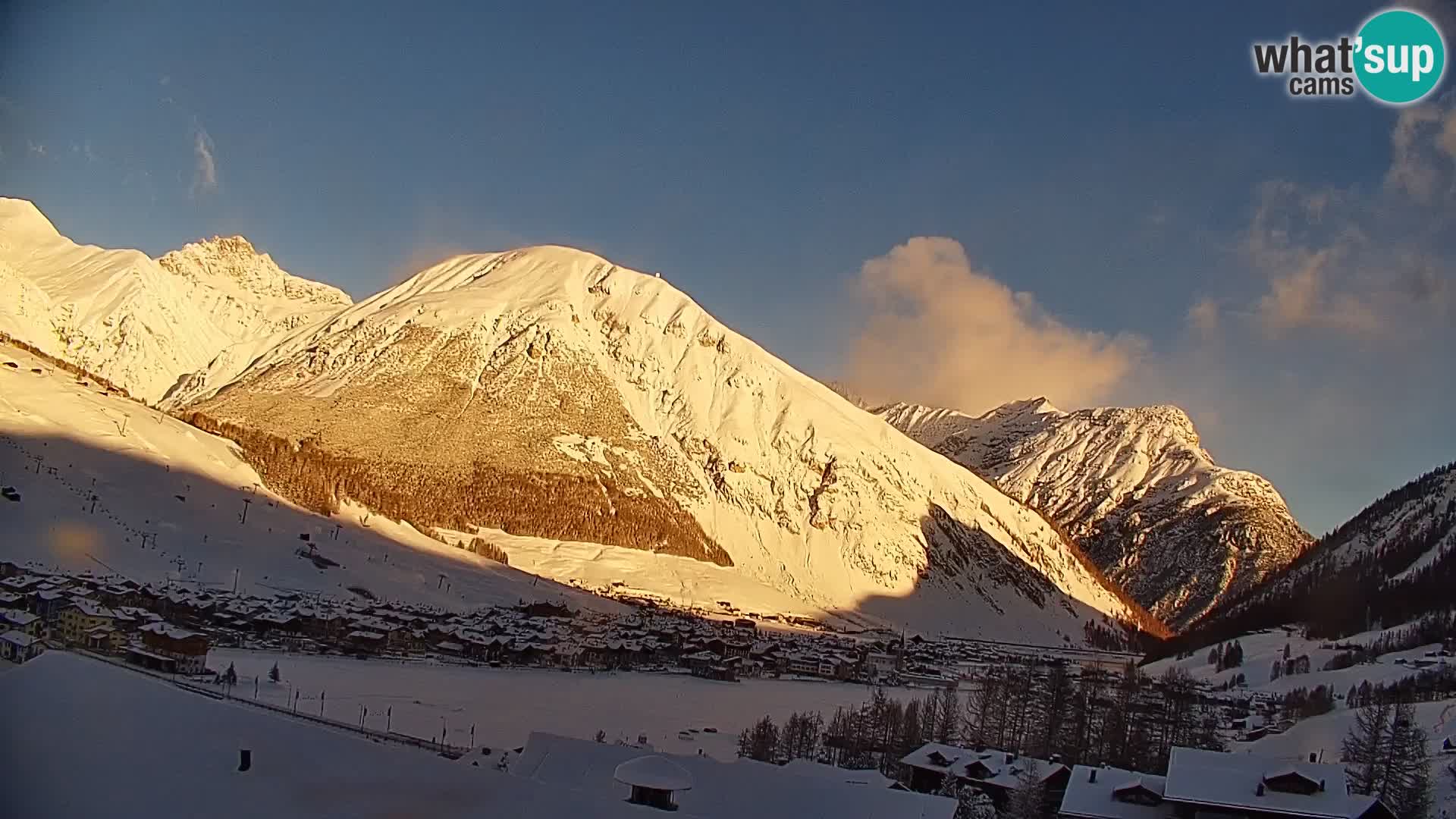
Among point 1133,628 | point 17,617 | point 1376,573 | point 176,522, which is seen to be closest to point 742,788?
point 17,617

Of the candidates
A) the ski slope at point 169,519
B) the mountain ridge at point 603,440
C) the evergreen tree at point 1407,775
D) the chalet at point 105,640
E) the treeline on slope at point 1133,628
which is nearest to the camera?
the evergreen tree at point 1407,775

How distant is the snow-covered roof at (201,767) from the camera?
314 inches

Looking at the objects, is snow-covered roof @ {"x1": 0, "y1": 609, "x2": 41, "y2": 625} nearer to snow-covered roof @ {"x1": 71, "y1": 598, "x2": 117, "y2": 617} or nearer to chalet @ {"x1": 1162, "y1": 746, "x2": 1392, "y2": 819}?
snow-covered roof @ {"x1": 71, "y1": 598, "x2": 117, "y2": 617}

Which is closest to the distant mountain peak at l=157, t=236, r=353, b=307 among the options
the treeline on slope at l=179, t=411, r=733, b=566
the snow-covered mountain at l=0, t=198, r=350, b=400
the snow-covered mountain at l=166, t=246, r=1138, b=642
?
the snow-covered mountain at l=0, t=198, r=350, b=400

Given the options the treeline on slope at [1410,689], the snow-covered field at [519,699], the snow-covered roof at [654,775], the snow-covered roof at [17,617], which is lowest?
the snow-covered field at [519,699]

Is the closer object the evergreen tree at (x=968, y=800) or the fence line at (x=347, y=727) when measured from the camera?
the evergreen tree at (x=968, y=800)

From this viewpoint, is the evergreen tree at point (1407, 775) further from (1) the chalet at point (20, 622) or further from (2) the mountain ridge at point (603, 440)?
(2) the mountain ridge at point (603, 440)

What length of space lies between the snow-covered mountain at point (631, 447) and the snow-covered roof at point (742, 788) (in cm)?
6296

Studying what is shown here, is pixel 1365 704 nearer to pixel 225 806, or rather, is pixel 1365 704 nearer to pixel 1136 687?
pixel 1136 687

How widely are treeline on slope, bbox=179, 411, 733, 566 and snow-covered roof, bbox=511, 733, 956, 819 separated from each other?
2349 inches

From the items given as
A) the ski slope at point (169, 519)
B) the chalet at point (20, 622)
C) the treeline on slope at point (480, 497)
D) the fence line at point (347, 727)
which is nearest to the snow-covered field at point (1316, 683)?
the fence line at point (347, 727)

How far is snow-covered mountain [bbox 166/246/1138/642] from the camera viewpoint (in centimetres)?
9162

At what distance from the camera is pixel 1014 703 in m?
36.4

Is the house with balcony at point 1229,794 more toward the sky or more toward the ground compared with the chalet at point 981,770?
more toward the sky
